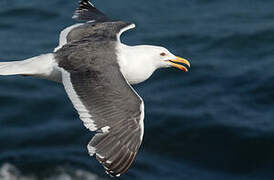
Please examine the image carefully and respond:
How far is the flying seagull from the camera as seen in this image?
22.8ft

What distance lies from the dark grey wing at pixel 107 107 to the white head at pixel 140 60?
328 millimetres

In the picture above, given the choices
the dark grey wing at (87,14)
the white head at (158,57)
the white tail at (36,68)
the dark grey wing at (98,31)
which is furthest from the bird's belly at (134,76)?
the dark grey wing at (87,14)

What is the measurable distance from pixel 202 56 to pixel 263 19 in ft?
6.32

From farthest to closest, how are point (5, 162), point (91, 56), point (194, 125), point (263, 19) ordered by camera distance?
point (263, 19)
point (194, 125)
point (5, 162)
point (91, 56)

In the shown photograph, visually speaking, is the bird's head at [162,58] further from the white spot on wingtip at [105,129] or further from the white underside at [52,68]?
the white spot on wingtip at [105,129]

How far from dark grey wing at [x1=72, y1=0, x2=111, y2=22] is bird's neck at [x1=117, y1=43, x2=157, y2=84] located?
4.95 feet

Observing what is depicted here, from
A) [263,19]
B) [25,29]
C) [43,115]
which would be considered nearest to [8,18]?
[25,29]

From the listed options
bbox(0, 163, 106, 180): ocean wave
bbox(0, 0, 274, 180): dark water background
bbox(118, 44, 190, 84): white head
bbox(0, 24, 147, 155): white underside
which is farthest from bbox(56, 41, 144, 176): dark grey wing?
bbox(0, 0, 274, 180): dark water background

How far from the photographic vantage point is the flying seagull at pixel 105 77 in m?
6.96

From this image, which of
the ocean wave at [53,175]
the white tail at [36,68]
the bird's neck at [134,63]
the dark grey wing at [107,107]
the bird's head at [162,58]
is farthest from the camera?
the ocean wave at [53,175]

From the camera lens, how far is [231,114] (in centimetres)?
1184

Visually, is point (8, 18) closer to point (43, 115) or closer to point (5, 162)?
point (43, 115)

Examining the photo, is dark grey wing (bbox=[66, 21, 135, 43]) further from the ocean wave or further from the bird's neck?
the ocean wave

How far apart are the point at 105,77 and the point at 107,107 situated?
1.49ft
